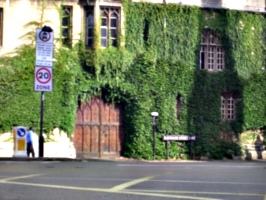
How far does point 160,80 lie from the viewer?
38.8 m

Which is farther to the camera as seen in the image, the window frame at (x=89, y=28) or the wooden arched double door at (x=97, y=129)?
the window frame at (x=89, y=28)

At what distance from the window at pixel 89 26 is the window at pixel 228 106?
7.97 m

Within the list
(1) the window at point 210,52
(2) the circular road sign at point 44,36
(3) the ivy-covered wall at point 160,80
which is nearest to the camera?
(2) the circular road sign at point 44,36

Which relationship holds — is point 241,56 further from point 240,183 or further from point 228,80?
point 240,183

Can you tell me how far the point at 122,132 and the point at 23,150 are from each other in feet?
36.4

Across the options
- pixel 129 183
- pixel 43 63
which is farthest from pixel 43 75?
pixel 129 183

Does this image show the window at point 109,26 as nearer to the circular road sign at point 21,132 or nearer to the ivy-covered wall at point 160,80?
the ivy-covered wall at point 160,80

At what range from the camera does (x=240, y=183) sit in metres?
14.4

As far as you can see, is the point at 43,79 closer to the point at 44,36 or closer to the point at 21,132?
the point at 44,36

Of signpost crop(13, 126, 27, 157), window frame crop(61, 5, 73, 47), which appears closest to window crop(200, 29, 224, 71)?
window frame crop(61, 5, 73, 47)

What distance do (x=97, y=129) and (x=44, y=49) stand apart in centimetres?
1077

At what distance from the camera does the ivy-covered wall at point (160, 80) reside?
36625 millimetres

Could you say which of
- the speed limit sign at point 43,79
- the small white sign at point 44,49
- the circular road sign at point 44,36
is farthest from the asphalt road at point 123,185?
the circular road sign at point 44,36

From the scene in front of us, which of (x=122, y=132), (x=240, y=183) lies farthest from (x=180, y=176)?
(x=122, y=132)
